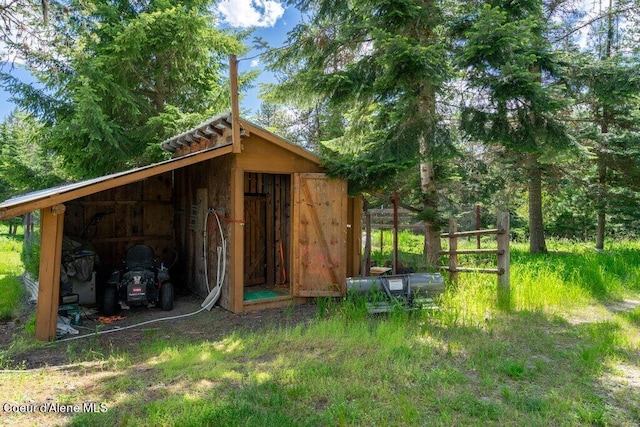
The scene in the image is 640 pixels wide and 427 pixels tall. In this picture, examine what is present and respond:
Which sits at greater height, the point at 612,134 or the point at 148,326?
the point at 612,134

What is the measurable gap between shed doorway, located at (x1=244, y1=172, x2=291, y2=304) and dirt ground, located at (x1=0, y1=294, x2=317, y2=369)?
1378 mm

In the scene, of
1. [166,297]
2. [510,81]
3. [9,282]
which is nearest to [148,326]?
[166,297]

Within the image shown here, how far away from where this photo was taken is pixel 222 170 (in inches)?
253

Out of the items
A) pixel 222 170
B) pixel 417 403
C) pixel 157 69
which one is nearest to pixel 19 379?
pixel 417 403

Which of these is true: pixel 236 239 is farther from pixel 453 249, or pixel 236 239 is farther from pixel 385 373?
pixel 453 249

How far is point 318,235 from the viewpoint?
6.50 metres

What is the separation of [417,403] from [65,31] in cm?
727

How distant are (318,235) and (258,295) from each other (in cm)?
144

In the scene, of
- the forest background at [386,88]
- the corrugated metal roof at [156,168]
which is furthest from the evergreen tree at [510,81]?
the corrugated metal roof at [156,168]

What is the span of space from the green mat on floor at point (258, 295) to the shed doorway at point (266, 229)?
58 cm

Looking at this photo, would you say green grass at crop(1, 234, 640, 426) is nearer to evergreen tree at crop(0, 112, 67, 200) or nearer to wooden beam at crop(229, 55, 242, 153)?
wooden beam at crop(229, 55, 242, 153)

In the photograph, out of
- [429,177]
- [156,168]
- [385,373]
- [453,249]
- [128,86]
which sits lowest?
[385,373]

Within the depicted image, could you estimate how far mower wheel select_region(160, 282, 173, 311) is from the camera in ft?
20.6

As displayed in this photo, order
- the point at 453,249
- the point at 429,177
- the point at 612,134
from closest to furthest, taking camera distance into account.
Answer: the point at 453,249
the point at 429,177
the point at 612,134
